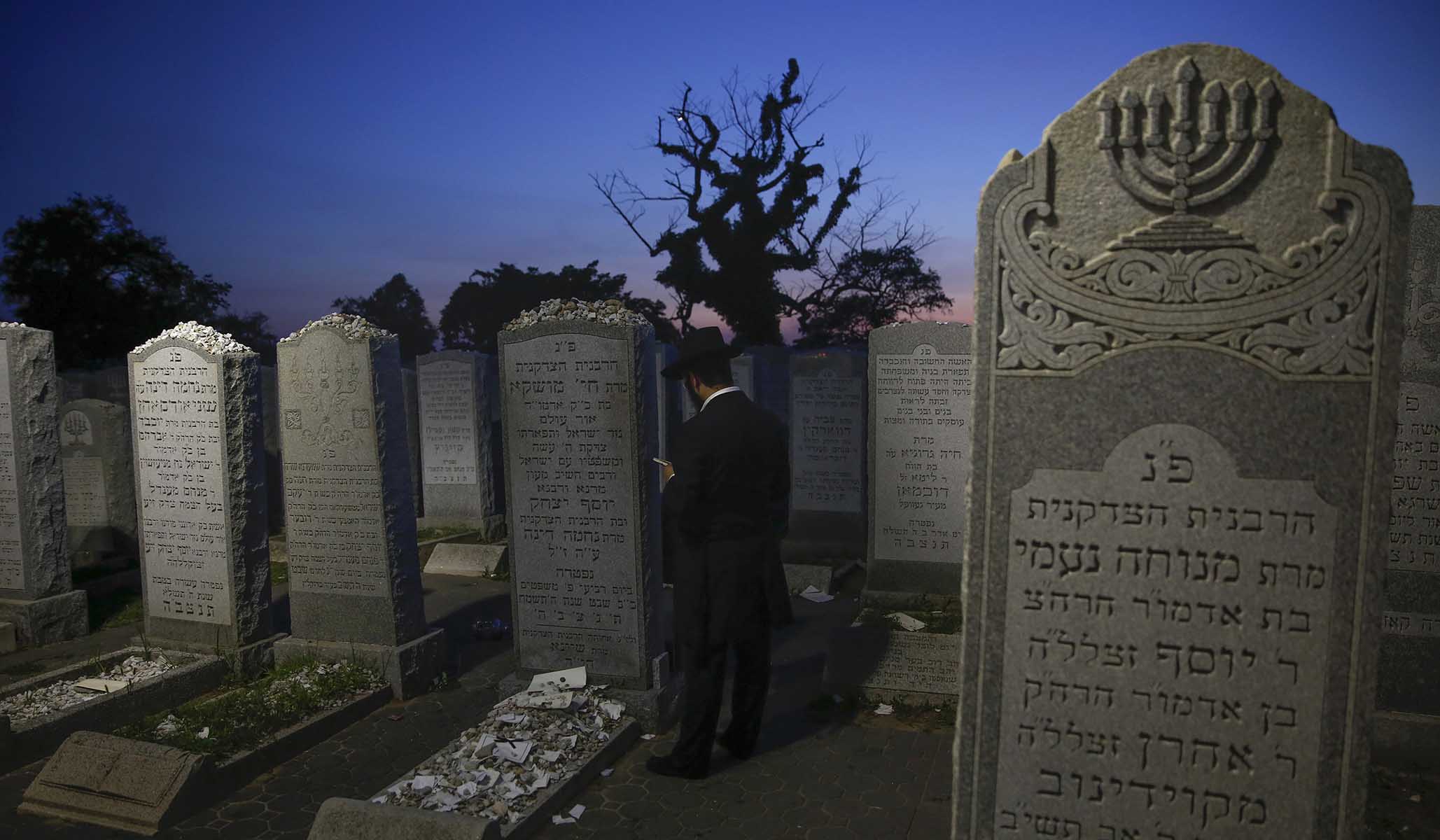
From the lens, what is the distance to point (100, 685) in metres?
5.60

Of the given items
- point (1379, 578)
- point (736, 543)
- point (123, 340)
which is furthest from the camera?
point (123, 340)

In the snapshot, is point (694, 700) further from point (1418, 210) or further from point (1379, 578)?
point (1418, 210)

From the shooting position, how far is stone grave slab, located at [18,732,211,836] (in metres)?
4.23

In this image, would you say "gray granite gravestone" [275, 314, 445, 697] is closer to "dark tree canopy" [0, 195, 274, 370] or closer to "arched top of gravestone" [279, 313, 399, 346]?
"arched top of gravestone" [279, 313, 399, 346]

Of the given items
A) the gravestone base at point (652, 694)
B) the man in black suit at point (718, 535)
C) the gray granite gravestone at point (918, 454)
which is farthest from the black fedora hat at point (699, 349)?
the gray granite gravestone at point (918, 454)

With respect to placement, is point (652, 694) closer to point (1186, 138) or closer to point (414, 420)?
point (1186, 138)

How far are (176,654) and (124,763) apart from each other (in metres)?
1.93

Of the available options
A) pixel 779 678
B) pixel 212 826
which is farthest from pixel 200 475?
pixel 779 678

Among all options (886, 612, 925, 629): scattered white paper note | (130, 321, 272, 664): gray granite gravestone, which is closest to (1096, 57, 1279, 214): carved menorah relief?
(886, 612, 925, 629): scattered white paper note

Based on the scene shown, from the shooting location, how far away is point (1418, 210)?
4746mm

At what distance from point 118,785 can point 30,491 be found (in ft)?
13.1

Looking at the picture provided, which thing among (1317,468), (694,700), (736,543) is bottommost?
(694,700)

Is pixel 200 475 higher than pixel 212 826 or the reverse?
higher

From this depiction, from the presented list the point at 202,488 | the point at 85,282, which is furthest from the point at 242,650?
the point at 85,282
